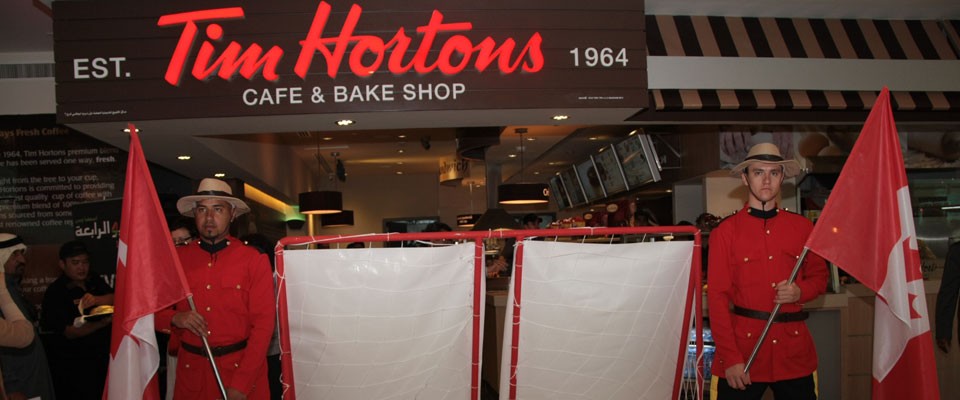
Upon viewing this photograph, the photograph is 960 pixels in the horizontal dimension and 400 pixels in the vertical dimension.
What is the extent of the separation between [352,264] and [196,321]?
829 millimetres

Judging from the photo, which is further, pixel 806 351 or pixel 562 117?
pixel 562 117

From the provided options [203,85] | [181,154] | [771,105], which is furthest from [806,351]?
[181,154]

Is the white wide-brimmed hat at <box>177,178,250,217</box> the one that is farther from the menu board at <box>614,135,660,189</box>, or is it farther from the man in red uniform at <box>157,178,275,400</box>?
the menu board at <box>614,135,660,189</box>

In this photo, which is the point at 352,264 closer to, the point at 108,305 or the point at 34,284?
the point at 108,305

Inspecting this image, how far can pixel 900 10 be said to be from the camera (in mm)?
5719

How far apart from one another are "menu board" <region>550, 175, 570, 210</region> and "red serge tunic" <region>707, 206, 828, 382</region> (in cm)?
1032

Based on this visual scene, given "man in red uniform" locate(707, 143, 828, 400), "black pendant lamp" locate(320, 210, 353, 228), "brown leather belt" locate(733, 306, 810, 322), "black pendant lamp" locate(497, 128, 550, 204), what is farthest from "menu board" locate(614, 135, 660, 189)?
"black pendant lamp" locate(320, 210, 353, 228)

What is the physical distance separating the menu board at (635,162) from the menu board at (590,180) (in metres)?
1.42

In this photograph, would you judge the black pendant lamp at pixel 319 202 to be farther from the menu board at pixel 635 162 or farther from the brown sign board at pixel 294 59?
the brown sign board at pixel 294 59

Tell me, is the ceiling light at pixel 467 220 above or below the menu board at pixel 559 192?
below

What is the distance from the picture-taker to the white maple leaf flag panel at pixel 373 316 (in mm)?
2918

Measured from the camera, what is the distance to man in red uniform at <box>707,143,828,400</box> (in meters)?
3.37

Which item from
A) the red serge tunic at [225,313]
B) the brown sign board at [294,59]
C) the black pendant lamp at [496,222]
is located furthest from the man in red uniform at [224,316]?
the black pendant lamp at [496,222]

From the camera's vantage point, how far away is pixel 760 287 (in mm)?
3426
